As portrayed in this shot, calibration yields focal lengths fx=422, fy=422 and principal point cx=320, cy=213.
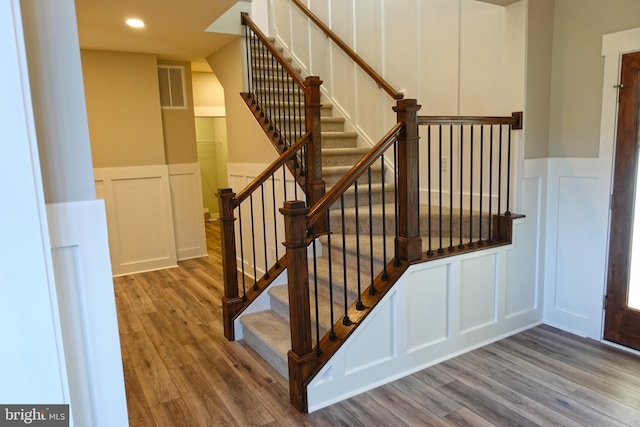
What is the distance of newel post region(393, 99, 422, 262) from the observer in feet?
8.13

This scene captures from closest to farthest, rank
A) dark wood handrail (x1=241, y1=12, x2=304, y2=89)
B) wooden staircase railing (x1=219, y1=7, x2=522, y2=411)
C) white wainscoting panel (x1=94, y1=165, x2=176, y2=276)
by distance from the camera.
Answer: wooden staircase railing (x1=219, y1=7, x2=522, y2=411)
dark wood handrail (x1=241, y1=12, x2=304, y2=89)
white wainscoting panel (x1=94, y1=165, x2=176, y2=276)

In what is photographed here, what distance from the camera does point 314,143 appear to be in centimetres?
338

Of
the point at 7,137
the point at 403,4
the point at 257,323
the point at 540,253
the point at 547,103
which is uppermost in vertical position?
the point at 403,4

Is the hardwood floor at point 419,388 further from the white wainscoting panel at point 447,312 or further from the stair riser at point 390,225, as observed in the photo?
the stair riser at point 390,225

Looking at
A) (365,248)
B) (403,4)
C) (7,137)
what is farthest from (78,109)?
(403,4)

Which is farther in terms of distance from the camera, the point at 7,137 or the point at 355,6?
the point at 355,6

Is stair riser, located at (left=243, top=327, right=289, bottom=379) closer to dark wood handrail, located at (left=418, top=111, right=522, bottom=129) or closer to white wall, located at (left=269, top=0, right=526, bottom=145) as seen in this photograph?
dark wood handrail, located at (left=418, top=111, right=522, bottom=129)

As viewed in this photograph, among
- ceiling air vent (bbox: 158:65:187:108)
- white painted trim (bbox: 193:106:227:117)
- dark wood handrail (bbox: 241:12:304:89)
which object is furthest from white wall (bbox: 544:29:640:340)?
white painted trim (bbox: 193:106:227:117)

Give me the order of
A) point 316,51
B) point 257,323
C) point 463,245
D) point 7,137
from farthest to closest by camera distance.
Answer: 1. point 316,51
2. point 257,323
3. point 463,245
4. point 7,137

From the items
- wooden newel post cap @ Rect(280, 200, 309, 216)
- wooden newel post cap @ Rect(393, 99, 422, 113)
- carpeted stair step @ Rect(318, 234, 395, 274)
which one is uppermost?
wooden newel post cap @ Rect(393, 99, 422, 113)

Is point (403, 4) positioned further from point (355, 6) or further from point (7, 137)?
point (7, 137)

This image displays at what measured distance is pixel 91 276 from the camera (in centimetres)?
128

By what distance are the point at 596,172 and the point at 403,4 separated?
216cm

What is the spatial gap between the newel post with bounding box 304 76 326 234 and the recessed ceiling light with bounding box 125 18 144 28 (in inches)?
66.5
